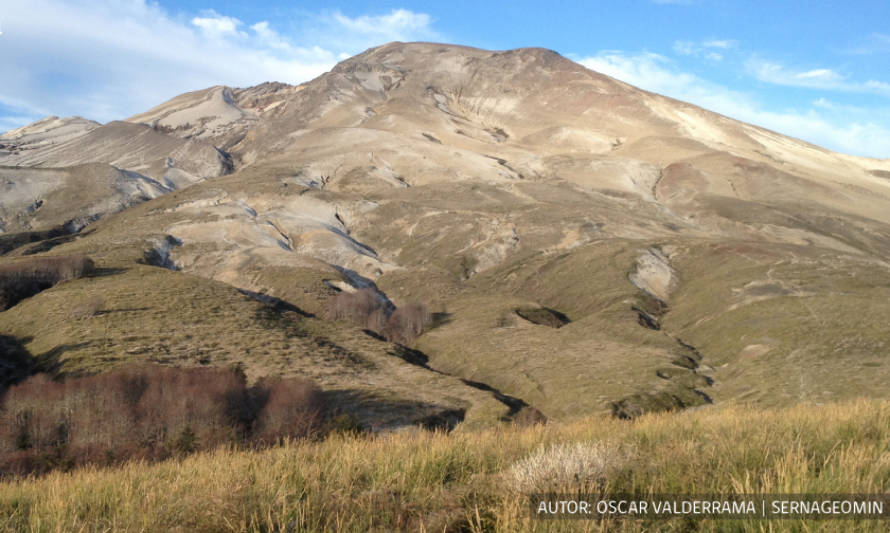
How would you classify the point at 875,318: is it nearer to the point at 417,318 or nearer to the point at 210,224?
the point at 417,318

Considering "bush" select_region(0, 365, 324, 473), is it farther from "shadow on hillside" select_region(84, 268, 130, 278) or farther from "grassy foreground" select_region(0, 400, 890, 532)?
"shadow on hillside" select_region(84, 268, 130, 278)

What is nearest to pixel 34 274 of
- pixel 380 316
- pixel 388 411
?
pixel 380 316

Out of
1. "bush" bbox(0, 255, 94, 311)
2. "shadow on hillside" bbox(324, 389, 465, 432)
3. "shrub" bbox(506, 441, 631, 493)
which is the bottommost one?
"shadow on hillside" bbox(324, 389, 465, 432)

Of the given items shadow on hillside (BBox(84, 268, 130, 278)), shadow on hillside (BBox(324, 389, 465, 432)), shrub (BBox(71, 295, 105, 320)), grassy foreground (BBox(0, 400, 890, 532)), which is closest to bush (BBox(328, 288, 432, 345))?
shadow on hillside (BBox(84, 268, 130, 278))

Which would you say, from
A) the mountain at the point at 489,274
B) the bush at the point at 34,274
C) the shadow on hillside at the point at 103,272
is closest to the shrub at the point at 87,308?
the mountain at the point at 489,274

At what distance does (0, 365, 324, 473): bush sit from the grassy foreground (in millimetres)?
17787

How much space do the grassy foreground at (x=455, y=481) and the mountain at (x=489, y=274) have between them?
89.4ft

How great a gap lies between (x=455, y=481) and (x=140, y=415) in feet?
89.3

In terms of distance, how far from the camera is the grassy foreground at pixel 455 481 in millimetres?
5348

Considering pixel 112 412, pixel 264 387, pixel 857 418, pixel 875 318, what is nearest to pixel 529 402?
pixel 264 387

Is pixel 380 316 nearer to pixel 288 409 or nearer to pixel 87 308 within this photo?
pixel 87 308

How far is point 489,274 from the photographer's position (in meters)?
98.9

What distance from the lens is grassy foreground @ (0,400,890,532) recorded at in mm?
5348

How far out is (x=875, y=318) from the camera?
168 feet
